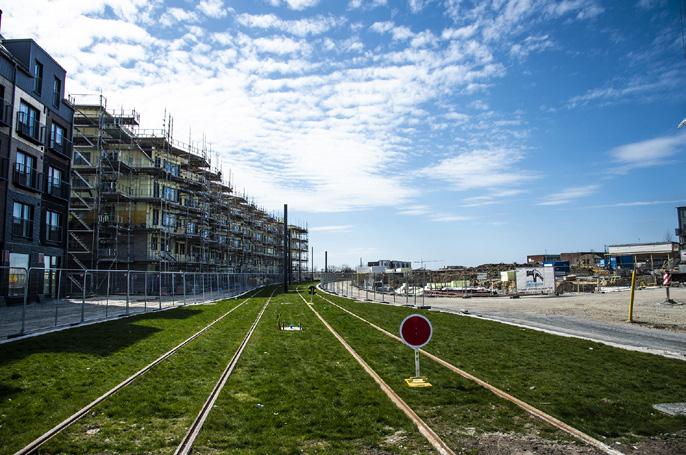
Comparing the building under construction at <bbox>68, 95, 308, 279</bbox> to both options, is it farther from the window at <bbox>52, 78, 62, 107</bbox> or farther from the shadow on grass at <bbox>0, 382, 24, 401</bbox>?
the shadow on grass at <bbox>0, 382, 24, 401</bbox>

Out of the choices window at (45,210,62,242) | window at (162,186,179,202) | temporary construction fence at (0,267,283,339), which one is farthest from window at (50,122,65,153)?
window at (162,186,179,202)

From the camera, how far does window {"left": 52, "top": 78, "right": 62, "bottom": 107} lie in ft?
112

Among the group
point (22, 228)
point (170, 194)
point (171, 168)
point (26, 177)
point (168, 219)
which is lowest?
point (22, 228)

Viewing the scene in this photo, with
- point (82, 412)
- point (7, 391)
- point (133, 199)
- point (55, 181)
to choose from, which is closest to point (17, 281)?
point (7, 391)

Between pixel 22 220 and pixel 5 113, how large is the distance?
6.21 meters

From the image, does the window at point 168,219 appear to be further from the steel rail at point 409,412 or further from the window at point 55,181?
the steel rail at point 409,412

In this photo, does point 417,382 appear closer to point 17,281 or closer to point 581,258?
point 17,281

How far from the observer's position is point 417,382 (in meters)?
8.90

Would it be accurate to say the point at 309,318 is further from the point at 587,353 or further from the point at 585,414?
the point at 585,414

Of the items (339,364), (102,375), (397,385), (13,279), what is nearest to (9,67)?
(13,279)

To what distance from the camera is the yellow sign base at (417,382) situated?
8734 millimetres

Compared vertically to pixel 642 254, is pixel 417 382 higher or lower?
lower

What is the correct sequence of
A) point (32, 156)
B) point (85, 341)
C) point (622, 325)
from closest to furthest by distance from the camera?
point (85, 341)
point (622, 325)
point (32, 156)

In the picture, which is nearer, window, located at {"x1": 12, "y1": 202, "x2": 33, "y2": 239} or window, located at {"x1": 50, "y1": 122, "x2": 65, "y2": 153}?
window, located at {"x1": 12, "y1": 202, "x2": 33, "y2": 239}
